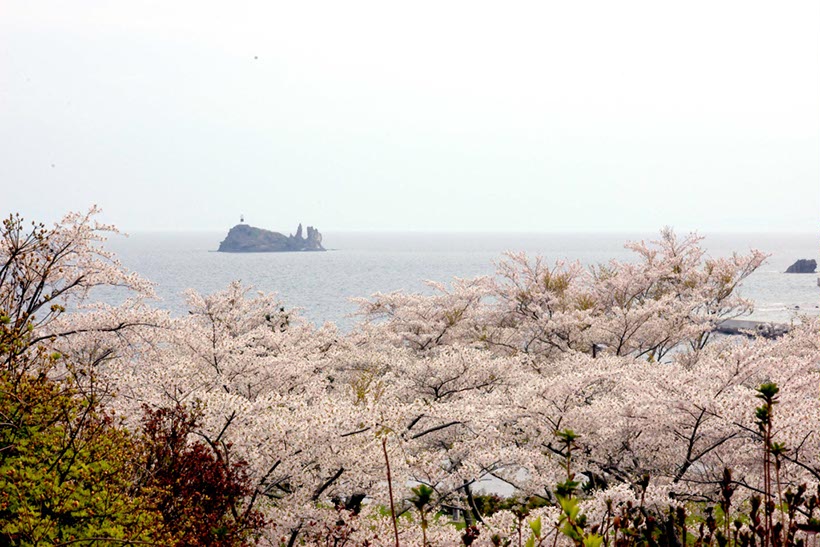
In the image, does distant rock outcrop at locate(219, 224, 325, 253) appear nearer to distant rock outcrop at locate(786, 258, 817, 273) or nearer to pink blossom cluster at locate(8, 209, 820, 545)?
distant rock outcrop at locate(786, 258, 817, 273)

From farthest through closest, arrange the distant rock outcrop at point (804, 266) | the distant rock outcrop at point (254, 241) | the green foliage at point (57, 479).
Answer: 1. the distant rock outcrop at point (254, 241)
2. the distant rock outcrop at point (804, 266)
3. the green foliage at point (57, 479)

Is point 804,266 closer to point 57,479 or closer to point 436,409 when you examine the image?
point 436,409

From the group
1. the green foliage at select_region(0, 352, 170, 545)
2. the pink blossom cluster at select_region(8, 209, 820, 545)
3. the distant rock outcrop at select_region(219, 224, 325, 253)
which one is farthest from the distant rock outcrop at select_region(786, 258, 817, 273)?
the green foliage at select_region(0, 352, 170, 545)

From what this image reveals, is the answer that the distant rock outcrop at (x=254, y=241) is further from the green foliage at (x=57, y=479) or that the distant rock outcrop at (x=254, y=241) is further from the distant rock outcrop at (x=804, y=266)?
the green foliage at (x=57, y=479)

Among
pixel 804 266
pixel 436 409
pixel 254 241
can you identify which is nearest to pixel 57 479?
pixel 436 409

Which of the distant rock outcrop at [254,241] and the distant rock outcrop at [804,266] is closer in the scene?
the distant rock outcrop at [804,266]

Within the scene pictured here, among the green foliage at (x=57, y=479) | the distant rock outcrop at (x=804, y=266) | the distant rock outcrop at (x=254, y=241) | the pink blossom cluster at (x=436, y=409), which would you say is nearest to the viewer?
the green foliage at (x=57, y=479)

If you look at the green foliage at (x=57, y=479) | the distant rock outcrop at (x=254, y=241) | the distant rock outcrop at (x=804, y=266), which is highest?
the distant rock outcrop at (x=254, y=241)

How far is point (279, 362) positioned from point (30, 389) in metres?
7.60

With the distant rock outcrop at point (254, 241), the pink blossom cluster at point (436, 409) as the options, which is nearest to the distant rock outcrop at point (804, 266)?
the pink blossom cluster at point (436, 409)

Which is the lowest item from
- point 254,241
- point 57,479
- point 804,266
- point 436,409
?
point 804,266

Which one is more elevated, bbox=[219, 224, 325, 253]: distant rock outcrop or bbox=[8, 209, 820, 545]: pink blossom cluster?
bbox=[219, 224, 325, 253]: distant rock outcrop

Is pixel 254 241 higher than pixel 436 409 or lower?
higher

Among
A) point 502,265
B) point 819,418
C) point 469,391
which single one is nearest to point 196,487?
point 469,391
